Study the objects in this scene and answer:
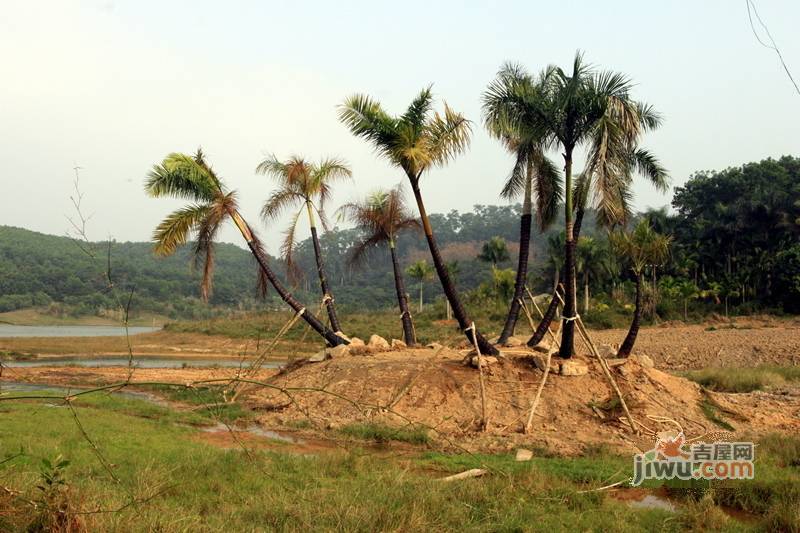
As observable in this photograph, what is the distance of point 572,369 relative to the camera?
538 inches

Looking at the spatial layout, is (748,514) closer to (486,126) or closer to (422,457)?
(422,457)

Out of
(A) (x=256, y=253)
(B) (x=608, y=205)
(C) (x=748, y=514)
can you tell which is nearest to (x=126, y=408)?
(A) (x=256, y=253)

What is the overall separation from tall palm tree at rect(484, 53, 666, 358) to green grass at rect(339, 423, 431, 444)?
3798 millimetres

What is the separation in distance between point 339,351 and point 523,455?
7796 mm

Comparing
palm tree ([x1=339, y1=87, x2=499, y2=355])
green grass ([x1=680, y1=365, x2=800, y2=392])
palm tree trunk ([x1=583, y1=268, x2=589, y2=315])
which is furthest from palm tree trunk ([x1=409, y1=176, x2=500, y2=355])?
palm tree trunk ([x1=583, y1=268, x2=589, y2=315])

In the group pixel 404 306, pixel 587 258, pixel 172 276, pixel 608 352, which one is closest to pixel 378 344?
pixel 404 306

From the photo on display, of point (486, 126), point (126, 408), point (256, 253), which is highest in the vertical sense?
point (486, 126)

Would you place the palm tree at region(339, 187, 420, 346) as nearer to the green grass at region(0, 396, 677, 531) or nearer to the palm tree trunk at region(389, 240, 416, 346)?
the palm tree trunk at region(389, 240, 416, 346)

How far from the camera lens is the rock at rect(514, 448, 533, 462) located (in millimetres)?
10601

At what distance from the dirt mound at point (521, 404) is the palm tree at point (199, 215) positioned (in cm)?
362

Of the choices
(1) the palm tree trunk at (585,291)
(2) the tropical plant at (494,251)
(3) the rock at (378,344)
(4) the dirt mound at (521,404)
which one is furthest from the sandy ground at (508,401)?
(2) the tropical plant at (494,251)

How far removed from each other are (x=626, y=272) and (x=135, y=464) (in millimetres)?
43651

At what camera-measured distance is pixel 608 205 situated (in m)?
12.8

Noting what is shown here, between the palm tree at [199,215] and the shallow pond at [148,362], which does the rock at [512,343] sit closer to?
the palm tree at [199,215]
